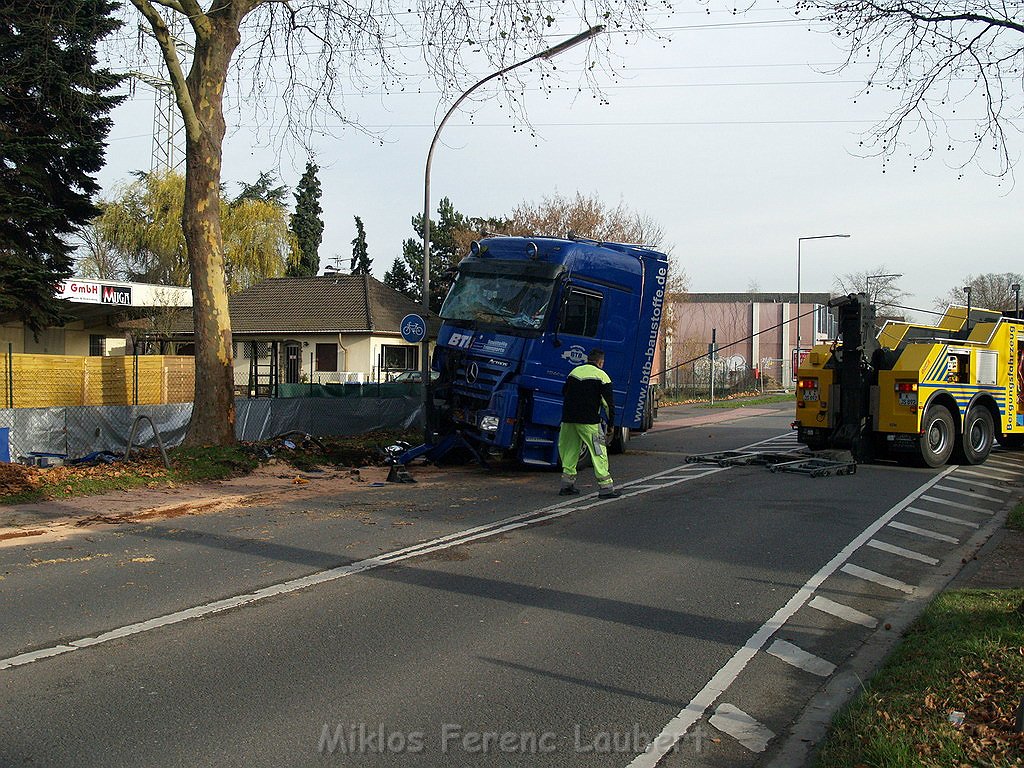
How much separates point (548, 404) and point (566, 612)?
7.64m

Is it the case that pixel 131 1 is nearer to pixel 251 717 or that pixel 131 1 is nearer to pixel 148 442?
pixel 148 442

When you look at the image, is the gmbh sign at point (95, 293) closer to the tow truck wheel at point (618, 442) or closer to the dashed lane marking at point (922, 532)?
the tow truck wheel at point (618, 442)

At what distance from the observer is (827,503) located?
12.0 m

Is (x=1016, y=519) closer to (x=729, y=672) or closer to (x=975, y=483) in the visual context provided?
(x=975, y=483)

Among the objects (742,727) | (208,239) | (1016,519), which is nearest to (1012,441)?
(1016,519)

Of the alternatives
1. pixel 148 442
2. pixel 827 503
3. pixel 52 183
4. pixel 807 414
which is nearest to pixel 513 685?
pixel 827 503

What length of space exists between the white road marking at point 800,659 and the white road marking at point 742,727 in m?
0.92

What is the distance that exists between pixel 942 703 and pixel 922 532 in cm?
614

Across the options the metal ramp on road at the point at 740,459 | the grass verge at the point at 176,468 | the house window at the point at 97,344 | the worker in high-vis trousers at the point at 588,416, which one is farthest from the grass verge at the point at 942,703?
the house window at the point at 97,344

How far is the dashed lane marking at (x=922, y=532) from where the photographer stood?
32.7ft

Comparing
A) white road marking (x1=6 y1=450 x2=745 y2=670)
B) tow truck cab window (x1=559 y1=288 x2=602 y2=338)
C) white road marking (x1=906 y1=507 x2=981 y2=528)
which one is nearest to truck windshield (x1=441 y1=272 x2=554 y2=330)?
tow truck cab window (x1=559 y1=288 x2=602 y2=338)

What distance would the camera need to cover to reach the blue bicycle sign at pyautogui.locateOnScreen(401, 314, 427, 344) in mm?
19047

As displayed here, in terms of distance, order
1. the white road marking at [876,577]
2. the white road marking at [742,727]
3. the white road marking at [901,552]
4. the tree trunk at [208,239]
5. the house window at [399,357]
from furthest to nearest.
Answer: the house window at [399,357], the tree trunk at [208,239], the white road marking at [901,552], the white road marking at [876,577], the white road marking at [742,727]

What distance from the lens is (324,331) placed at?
40531mm
